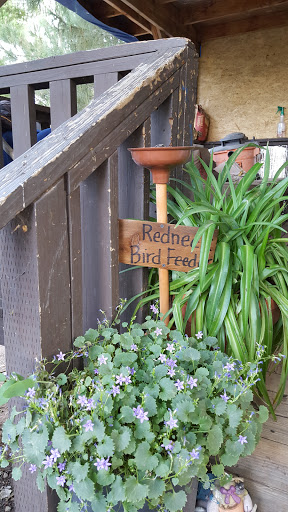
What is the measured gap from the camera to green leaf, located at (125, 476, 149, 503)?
732 mm

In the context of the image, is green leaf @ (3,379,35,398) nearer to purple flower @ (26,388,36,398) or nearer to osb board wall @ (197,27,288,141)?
purple flower @ (26,388,36,398)

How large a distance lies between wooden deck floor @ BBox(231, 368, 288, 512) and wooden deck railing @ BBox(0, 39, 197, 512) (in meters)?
0.54

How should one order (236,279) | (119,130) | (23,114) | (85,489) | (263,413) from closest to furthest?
1. (85,489)
2. (263,413)
3. (119,130)
4. (236,279)
5. (23,114)

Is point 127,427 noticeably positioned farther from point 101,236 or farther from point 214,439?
point 101,236

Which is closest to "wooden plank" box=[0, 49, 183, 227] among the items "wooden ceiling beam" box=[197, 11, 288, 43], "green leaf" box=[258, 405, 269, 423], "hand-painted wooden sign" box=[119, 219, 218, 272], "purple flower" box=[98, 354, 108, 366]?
"hand-painted wooden sign" box=[119, 219, 218, 272]

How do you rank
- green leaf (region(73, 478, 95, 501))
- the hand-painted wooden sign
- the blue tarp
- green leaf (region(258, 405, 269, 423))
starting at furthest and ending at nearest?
the blue tarp → the hand-painted wooden sign → green leaf (region(258, 405, 269, 423)) → green leaf (region(73, 478, 95, 501))

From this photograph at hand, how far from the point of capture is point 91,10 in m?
4.69

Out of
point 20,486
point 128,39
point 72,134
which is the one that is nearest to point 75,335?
point 20,486

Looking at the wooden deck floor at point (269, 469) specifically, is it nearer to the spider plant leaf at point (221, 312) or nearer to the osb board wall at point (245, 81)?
the spider plant leaf at point (221, 312)

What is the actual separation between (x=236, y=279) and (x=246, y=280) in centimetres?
12

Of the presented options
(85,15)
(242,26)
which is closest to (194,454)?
(85,15)

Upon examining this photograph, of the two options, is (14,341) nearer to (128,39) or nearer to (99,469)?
(99,469)

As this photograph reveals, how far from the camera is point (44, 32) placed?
25.0 feet

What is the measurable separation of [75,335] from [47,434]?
291 millimetres
